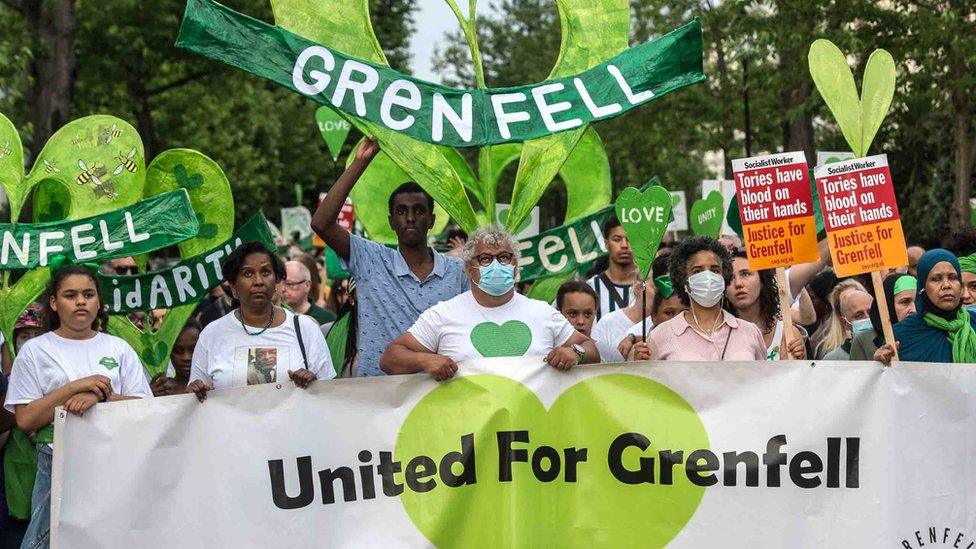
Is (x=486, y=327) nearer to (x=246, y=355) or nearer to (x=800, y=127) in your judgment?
(x=246, y=355)

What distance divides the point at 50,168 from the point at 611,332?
3408mm

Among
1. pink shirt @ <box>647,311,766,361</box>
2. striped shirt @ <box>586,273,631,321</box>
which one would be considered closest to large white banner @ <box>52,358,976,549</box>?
pink shirt @ <box>647,311,766,361</box>

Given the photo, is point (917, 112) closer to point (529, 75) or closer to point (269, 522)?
point (269, 522)

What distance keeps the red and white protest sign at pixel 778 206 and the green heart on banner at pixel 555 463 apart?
2.66ft

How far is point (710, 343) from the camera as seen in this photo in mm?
6578

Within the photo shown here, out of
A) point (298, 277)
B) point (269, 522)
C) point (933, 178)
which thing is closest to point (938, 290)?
point (269, 522)

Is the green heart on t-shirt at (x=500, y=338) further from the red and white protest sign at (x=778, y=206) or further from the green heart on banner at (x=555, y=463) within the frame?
the red and white protest sign at (x=778, y=206)

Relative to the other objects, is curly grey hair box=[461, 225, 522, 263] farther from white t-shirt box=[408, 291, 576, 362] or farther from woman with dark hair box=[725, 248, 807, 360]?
woman with dark hair box=[725, 248, 807, 360]

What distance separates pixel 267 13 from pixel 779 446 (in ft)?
64.5

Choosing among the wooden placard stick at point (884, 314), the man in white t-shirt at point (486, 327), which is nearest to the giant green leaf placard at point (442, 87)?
the man in white t-shirt at point (486, 327)

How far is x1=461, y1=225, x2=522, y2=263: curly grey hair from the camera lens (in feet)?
21.1

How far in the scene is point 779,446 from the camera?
6.22 meters

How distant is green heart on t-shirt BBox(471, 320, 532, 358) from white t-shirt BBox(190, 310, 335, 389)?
2.12ft

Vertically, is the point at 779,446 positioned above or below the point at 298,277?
below
